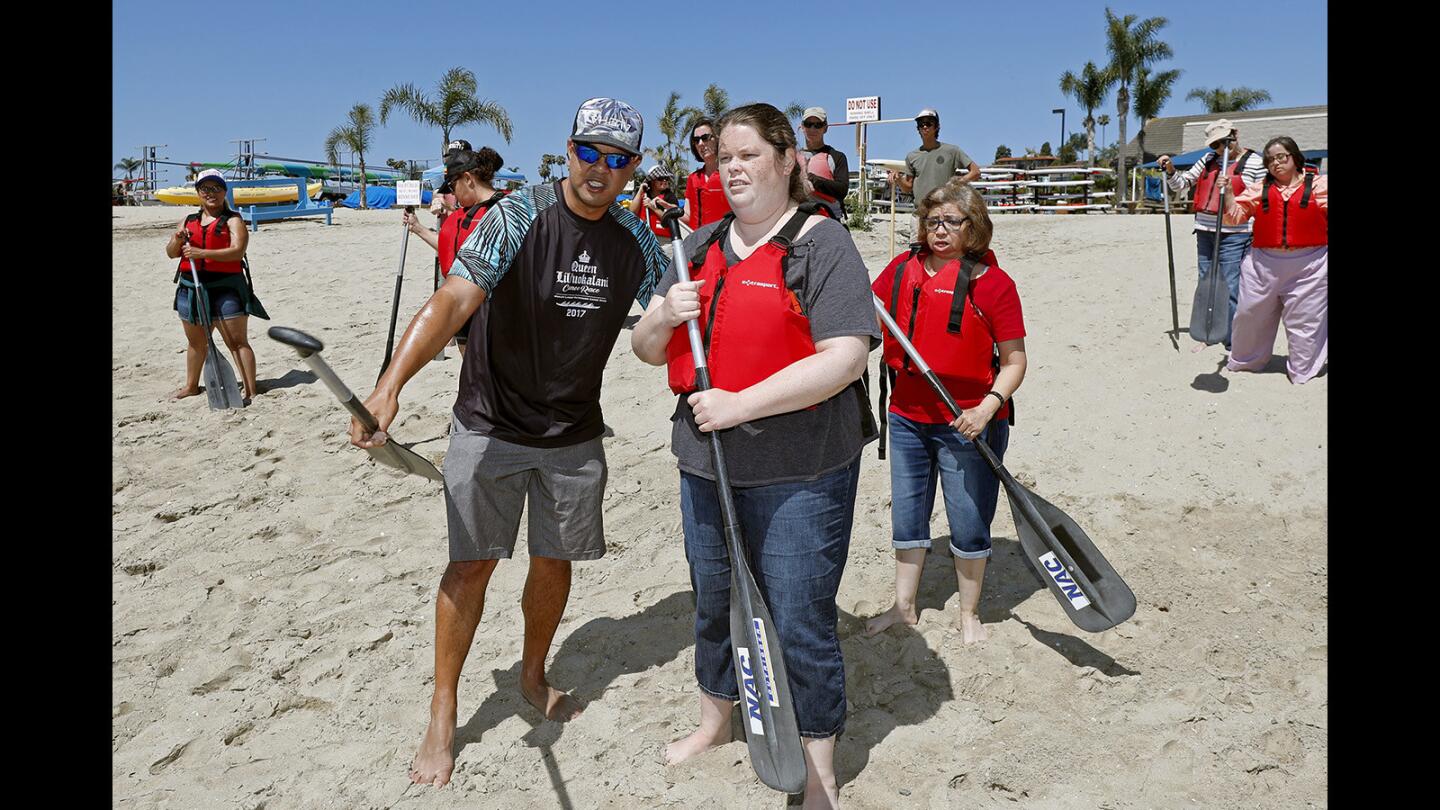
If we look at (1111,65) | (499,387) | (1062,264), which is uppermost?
(1111,65)

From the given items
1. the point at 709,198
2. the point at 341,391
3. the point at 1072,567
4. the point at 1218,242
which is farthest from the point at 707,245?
Answer: the point at 1218,242

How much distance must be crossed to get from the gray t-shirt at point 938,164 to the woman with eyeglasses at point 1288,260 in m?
2.41

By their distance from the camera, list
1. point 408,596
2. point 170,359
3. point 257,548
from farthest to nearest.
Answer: point 170,359 < point 257,548 < point 408,596

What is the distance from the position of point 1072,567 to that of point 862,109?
376 inches

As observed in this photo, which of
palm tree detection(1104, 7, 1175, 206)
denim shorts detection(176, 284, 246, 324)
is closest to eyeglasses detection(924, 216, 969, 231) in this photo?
denim shorts detection(176, 284, 246, 324)

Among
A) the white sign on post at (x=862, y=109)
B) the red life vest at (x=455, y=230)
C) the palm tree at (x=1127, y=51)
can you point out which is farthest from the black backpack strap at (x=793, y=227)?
the palm tree at (x=1127, y=51)

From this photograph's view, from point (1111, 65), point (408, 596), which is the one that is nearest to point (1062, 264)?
point (408, 596)

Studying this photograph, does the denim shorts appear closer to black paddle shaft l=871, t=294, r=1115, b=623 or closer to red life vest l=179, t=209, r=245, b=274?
red life vest l=179, t=209, r=245, b=274

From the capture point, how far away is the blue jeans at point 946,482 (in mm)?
3707

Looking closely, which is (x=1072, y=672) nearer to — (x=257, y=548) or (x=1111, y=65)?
(x=257, y=548)

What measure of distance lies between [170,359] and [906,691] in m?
9.29

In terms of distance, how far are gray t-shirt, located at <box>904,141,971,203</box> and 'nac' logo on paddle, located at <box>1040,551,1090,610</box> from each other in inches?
220

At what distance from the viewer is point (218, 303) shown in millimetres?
8039
